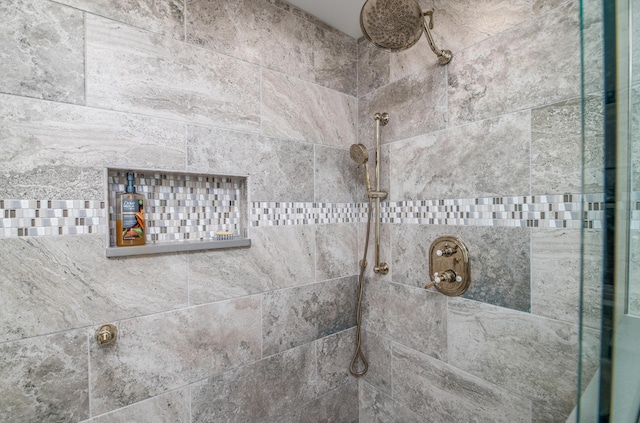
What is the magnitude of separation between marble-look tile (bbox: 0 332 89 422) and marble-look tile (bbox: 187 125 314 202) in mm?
756

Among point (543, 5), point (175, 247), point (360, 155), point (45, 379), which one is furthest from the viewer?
point (360, 155)

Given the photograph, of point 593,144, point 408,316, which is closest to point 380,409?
point 408,316

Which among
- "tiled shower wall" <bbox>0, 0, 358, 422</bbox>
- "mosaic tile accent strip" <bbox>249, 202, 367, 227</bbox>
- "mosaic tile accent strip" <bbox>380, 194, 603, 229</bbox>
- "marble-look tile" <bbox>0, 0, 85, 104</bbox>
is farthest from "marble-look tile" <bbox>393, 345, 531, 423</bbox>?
"marble-look tile" <bbox>0, 0, 85, 104</bbox>

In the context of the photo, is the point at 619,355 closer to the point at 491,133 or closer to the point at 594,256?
the point at 594,256

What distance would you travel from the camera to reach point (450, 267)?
133cm

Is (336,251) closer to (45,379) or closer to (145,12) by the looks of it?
(45,379)

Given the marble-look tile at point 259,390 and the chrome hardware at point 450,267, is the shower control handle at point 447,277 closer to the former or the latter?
the chrome hardware at point 450,267

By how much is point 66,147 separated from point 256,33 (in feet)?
3.09

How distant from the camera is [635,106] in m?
0.41

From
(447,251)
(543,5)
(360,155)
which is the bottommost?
(447,251)

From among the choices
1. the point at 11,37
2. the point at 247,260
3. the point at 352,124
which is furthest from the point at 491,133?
the point at 11,37

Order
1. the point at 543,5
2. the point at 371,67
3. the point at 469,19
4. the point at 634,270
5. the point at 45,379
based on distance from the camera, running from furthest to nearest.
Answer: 1. the point at 371,67
2. the point at 469,19
3. the point at 543,5
4. the point at 45,379
5. the point at 634,270

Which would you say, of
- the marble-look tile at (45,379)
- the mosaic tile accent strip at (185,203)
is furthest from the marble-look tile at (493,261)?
the marble-look tile at (45,379)

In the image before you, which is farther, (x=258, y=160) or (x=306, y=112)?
(x=306, y=112)
